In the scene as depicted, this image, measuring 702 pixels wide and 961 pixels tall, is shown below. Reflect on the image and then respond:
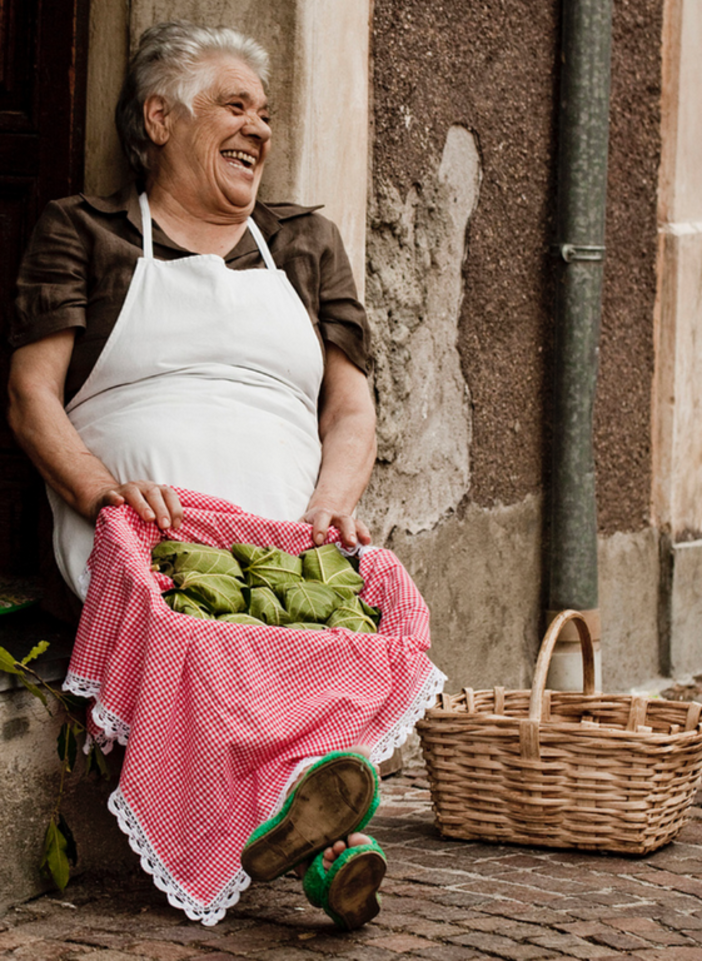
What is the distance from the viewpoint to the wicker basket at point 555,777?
3195 millimetres

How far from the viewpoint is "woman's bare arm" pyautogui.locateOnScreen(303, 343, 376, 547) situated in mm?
3193

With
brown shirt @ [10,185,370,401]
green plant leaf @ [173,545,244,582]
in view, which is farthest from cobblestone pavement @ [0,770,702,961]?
brown shirt @ [10,185,370,401]

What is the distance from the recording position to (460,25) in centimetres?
445

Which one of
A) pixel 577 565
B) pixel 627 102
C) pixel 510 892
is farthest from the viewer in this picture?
pixel 627 102

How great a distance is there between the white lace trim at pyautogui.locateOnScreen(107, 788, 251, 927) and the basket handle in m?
0.86

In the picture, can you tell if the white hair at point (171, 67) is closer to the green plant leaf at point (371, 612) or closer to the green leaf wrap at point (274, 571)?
the green leaf wrap at point (274, 571)

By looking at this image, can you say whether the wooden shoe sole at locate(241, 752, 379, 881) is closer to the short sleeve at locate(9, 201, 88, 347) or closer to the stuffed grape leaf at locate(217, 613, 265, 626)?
the stuffed grape leaf at locate(217, 613, 265, 626)

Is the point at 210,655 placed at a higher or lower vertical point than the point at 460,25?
lower

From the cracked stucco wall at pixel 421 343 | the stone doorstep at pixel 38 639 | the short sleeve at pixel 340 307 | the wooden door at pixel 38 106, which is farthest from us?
the cracked stucco wall at pixel 421 343

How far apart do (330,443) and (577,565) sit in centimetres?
175

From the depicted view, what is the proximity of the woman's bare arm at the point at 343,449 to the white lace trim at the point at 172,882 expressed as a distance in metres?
0.77

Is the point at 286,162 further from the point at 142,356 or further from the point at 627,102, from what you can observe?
the point at 627,102

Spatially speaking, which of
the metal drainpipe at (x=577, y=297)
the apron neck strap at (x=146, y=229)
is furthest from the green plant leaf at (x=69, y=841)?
the metal drainpipe at (x=577, y=297)

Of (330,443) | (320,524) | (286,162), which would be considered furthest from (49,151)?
(320,524)
